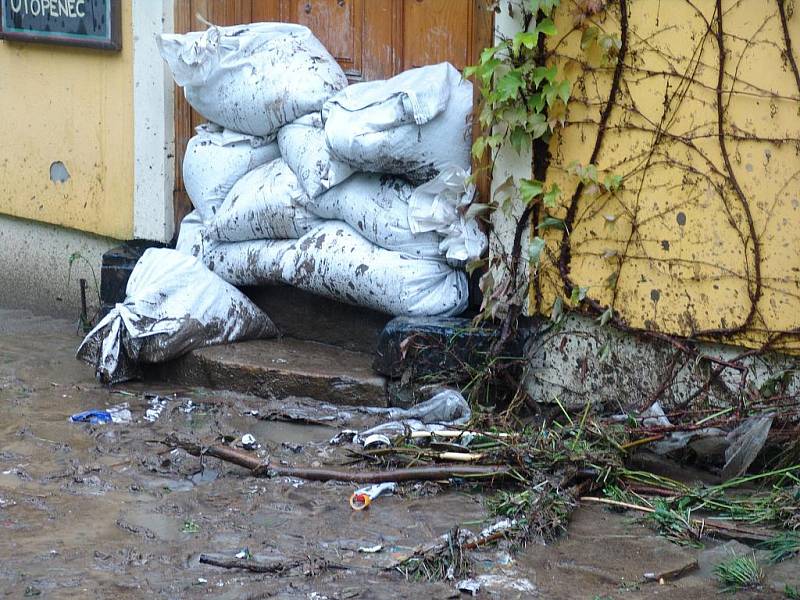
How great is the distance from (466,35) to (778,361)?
1.79 meters

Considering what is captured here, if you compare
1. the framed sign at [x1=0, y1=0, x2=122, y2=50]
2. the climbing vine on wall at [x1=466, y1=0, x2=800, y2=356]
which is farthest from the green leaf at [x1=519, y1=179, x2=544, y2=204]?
the framed sign at [x1=0, y1=0, x2=122, y2=50]

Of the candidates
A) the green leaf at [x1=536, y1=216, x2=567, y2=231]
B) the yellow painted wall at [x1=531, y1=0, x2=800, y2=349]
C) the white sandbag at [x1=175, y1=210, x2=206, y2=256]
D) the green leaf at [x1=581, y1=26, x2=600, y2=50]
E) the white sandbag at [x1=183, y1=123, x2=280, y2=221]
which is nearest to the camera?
the yellow painted wall at [x1=531, y1=0, x2=800, y2=349]

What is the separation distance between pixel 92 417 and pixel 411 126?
1.60 m

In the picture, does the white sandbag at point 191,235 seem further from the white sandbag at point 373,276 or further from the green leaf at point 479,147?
the green leaf at point 479,147

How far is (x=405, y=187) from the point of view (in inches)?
187

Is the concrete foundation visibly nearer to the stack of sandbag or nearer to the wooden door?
the wooden door

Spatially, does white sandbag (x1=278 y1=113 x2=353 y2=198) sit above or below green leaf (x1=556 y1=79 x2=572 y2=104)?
below

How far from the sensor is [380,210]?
4.71m

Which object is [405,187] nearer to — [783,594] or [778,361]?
[778,361]

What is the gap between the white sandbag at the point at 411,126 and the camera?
177 inches

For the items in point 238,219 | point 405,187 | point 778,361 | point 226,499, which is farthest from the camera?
point 238,219

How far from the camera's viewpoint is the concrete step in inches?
180

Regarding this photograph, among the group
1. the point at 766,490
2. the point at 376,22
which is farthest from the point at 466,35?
the point at 766,490

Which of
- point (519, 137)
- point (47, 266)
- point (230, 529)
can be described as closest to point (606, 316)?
point (519, 137)
